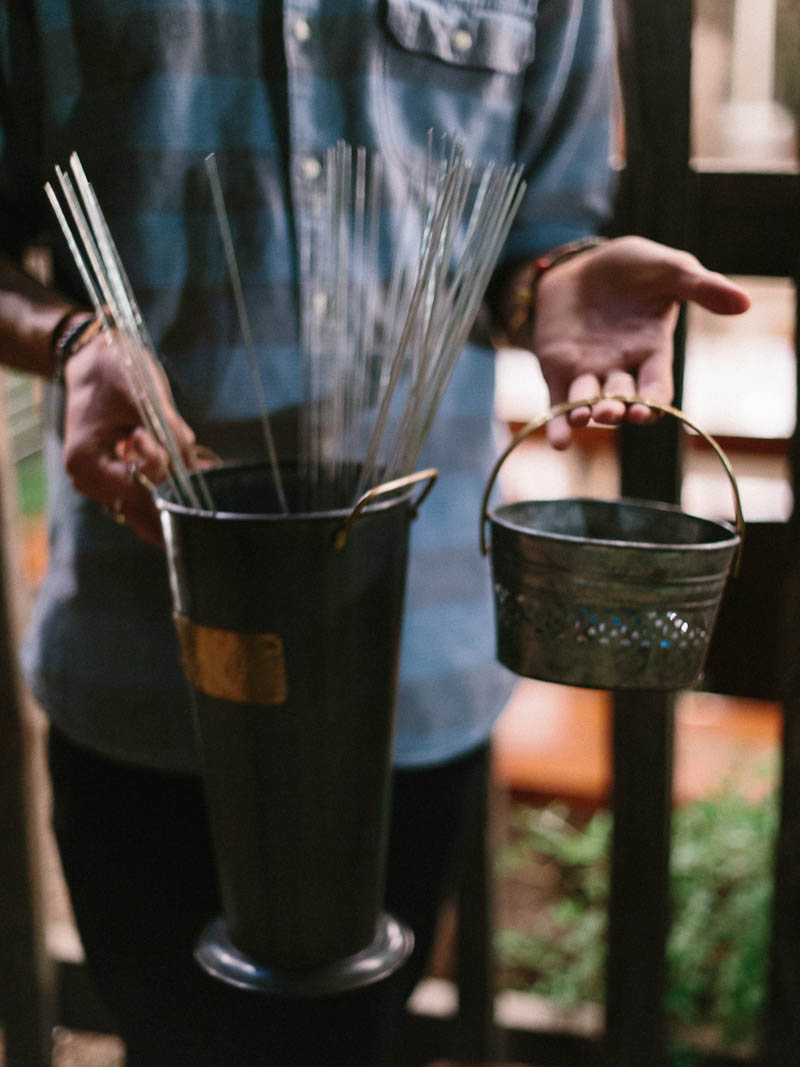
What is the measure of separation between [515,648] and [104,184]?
0.52 meters

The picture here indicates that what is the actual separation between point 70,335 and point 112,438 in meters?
0.12

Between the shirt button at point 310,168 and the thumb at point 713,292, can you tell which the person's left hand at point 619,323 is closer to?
the thumb at point 713,292

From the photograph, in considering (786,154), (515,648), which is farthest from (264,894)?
(786,154)

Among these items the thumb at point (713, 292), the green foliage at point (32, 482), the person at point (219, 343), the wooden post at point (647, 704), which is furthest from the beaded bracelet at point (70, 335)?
the green foliage at point (32, 482)

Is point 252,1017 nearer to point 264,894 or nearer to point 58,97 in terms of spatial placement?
point 264,894

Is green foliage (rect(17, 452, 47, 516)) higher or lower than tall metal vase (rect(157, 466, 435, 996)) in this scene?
lower

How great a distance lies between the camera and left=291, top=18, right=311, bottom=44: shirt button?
0.88 m

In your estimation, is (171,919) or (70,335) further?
(171,919)

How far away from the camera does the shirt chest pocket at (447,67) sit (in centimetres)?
90

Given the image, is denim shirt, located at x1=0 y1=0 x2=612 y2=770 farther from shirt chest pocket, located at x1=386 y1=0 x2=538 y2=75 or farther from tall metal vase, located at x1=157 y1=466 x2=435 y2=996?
tall metal vase, located at x1=157 y1=466 x2=435 y2=996

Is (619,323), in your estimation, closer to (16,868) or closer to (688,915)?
(16,868)

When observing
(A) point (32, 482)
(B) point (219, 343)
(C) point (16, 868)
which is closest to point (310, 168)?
(B) point (219, 343)

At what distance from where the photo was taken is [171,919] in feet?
3.29

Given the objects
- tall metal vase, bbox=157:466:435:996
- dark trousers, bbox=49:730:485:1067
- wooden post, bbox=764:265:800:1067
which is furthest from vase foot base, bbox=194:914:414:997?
wooden post, bbox=764:265:800:1067
